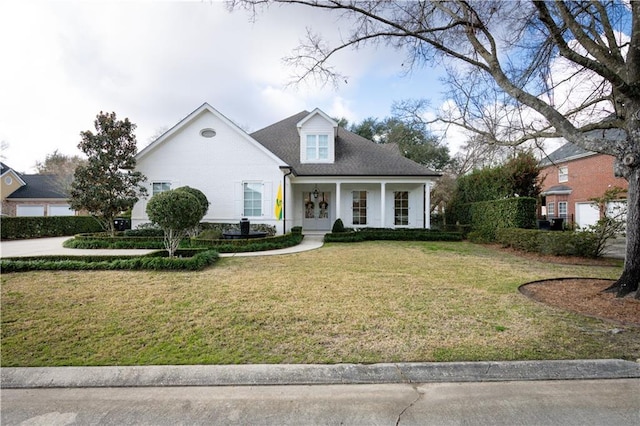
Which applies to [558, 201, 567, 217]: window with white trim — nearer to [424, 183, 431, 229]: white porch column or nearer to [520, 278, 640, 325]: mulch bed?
[424, 183, 431, 229]: white porch column

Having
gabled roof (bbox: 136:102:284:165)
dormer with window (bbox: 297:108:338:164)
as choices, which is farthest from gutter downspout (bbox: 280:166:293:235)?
dormer with window (bbox: 297:108:338:164)

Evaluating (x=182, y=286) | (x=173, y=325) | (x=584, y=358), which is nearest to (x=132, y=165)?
(x=182, y=286)

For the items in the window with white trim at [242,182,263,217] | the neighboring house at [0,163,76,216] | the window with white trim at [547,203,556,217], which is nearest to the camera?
the window with white trim at [242,182,263,217]

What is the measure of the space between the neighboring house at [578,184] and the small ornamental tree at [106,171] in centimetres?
2414

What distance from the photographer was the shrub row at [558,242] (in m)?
9.59

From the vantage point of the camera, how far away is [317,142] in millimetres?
17156

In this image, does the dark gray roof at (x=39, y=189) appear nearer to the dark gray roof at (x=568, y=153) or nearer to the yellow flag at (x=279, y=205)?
the yellow flag at (x=279, y=205)

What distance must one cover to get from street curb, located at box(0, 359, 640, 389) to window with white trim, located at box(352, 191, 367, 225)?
14.8 metres

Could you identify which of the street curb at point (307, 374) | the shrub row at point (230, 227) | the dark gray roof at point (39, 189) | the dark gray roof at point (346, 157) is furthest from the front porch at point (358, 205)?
the dark gray roof at point (39, 189)

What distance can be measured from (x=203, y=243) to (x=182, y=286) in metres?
5.21

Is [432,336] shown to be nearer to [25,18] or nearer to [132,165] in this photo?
[25,18]

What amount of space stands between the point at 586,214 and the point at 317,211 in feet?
66.8

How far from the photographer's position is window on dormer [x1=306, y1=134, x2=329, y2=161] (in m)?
17.2

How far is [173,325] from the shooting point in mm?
3969
